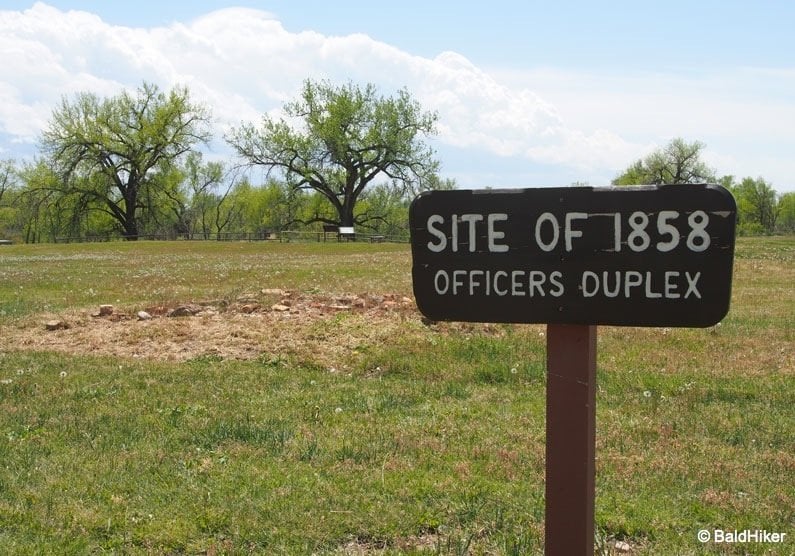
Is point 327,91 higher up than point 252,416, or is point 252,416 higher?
point 327,91

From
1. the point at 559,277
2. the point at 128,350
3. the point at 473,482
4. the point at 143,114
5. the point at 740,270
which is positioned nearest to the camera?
the point at 559,277

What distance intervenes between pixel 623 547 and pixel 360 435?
2.70 meters

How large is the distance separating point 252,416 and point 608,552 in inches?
154

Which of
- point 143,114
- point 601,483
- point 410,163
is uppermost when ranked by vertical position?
point 143,114

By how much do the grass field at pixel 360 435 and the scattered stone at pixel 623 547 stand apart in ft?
0.06

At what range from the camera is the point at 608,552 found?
423cm

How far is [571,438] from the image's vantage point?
3059 millimetres

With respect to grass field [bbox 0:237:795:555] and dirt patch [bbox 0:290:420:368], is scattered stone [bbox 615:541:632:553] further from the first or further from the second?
dirt patch [bbox 0:290:420:368]

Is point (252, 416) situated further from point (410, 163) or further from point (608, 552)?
point (410, 163)

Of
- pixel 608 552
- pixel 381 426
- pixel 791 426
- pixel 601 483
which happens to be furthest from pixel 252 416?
pixel 791 426

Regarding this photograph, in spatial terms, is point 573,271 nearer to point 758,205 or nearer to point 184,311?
point 184,311

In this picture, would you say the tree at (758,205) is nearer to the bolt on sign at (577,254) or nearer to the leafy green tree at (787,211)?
the leafy green tree at (787,211)

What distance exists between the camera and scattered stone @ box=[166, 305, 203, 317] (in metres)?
13.6

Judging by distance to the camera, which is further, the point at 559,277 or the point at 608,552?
the point at 608,552
